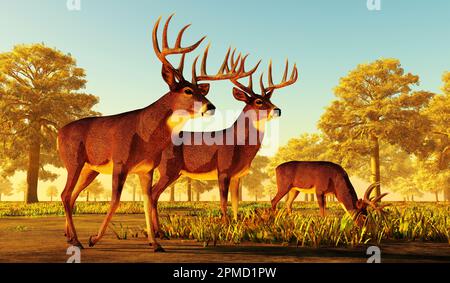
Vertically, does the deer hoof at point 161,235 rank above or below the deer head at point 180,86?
below

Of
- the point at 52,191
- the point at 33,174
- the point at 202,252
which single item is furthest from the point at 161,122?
the point at 52,191

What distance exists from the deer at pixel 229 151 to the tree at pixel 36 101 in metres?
19.4

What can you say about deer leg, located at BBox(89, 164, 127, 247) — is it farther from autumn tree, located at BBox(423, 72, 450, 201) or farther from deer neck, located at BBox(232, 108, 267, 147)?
autumn tree, located at BBox(423, 72, 450, 201)

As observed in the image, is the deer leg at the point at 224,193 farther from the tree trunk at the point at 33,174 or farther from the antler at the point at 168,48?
the tree trunk at the point at 33,174

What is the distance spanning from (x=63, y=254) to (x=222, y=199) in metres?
3.06

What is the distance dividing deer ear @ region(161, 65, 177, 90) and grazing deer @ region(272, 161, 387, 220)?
13.5 ft

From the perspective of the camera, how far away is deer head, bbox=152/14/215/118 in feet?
20.1

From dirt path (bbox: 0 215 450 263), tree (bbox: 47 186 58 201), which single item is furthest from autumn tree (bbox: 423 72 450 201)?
tree (bbox: 47 186 58 201)

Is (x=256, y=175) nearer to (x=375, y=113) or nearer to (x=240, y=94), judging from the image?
(x=375, y=113)

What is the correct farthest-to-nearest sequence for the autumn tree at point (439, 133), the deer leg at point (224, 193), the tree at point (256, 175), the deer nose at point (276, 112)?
the tree at point (256, 175)
the autumn tree at point (439, 133)
the deer nose at point (276, 112)
the deer leg at point (224, 193)

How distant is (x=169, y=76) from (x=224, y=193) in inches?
113

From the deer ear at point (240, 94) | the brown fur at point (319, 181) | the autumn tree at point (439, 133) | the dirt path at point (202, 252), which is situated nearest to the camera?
the dirt path at point (202, 252)

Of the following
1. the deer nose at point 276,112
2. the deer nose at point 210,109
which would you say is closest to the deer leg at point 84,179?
the deer nose at point 210,109

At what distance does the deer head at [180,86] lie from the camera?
6137mm
